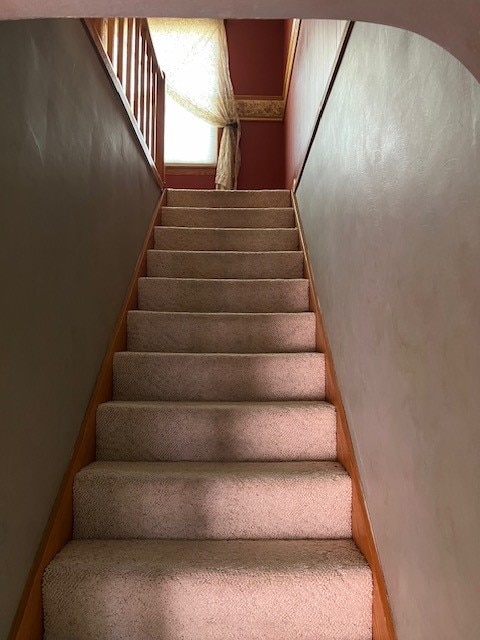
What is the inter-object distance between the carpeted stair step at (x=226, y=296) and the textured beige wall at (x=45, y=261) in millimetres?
544

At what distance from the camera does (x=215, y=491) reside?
149cm

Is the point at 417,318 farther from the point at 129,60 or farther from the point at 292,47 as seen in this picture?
the point at 292,47

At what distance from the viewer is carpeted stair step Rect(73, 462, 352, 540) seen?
4.84ft

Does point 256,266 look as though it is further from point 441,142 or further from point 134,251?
point 441,142

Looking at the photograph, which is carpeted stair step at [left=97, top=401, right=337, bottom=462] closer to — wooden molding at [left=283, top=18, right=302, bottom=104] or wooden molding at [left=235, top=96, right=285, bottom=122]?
wooden molding at [left=283, top=18, right=302, bottom=104]

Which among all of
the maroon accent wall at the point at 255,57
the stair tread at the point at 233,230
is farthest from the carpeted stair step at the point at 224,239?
the maroon accent wall at the point at 255,57

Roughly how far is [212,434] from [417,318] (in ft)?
3.08

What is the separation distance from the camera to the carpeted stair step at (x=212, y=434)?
173 cm

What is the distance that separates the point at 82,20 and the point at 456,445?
161 centimetres

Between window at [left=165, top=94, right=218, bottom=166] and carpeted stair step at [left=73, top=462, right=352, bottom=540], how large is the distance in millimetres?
4066

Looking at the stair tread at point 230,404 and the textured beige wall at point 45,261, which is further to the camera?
the stair tread at point 230,404

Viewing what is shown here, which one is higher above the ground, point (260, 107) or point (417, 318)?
point (260, 107)

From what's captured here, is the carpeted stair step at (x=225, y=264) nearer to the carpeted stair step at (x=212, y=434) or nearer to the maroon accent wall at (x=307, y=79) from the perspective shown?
the maroon accent wall at (x=307, y=79)

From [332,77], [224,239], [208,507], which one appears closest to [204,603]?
[208,507]
